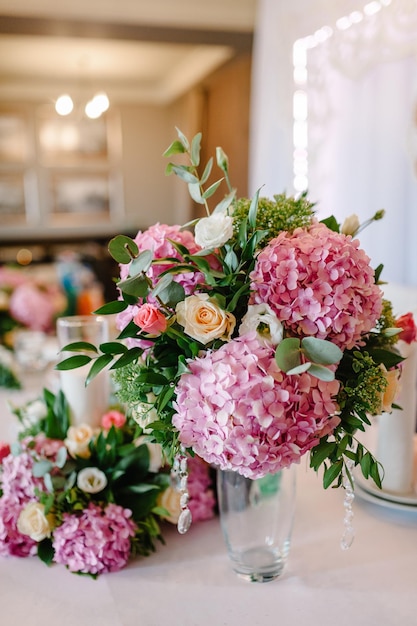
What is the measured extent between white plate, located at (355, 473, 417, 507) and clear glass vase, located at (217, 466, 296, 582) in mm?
229

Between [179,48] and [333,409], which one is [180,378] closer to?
[333,409]

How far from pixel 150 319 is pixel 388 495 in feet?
1.93

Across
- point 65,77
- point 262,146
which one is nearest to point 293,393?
point 262,146

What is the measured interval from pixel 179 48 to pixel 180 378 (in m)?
5.39

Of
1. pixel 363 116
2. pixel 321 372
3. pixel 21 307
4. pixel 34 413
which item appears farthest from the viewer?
pixel 21 307

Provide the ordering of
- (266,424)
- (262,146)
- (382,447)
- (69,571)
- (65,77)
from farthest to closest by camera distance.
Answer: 1. (65,77)
2. (262,146)
3. (382,447)
4. (69,571)
5. (266,424)

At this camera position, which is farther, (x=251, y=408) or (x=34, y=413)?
(x=34, y=413)

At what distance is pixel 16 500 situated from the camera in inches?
36.6

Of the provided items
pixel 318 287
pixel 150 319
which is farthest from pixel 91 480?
pixel 318 287

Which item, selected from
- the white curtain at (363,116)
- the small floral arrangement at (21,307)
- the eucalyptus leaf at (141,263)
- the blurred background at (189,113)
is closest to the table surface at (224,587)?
the eucalyptus leaf at (141,263)

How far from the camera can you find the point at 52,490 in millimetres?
914

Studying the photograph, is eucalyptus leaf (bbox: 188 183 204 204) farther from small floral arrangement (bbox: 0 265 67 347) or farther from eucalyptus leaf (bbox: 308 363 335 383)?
small floral arrangement (bbox: 0 265 67 347)

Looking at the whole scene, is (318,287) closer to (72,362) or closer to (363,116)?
(72,362)

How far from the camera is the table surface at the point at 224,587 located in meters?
0.80
